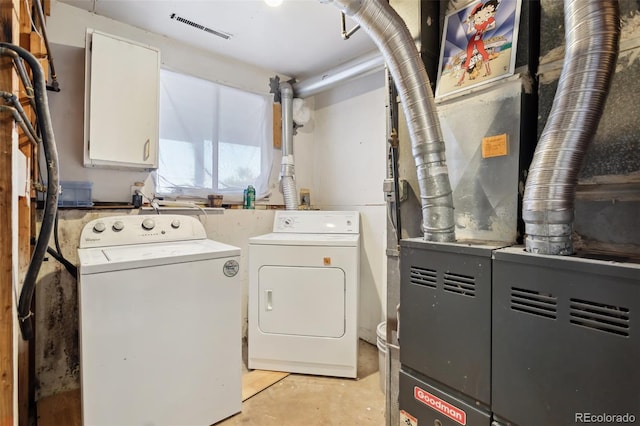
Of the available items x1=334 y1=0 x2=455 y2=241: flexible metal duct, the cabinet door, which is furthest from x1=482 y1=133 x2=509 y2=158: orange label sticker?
the cabinet door

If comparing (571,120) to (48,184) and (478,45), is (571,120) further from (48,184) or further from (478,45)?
(48,184)

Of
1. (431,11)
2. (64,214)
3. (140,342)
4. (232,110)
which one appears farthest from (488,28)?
(64,214)

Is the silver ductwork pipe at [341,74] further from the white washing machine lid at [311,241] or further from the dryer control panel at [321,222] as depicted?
the white washing machine lid at [311,241]

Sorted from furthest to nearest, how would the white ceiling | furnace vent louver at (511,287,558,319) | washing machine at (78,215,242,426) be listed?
1. the white ceiling
2. washing machine at (78,215,242,426)
3. furnace vent louver at (511,287,558,319)

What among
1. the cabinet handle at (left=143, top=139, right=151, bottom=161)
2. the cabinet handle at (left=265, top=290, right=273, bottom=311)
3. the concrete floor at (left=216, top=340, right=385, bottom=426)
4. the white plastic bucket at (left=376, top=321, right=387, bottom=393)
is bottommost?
the concrete floor at (left=216, top=340, right=385, bottom=426)

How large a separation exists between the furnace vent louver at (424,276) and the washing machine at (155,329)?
3.52 feet

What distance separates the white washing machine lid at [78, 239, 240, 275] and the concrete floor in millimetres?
930

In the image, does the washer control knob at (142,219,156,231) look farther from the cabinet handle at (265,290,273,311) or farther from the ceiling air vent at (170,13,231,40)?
the ceiling air vent at (170,13,231,40)

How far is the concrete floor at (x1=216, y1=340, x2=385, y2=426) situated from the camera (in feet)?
5.61

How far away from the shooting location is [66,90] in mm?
1988

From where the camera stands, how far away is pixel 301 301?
2146mm

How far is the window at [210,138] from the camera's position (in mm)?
2434

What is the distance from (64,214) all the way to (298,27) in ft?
6.54

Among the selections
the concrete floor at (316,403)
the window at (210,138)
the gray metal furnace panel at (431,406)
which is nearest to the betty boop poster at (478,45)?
the gray metal furnace panel at (431,406)
